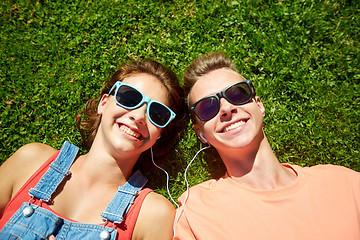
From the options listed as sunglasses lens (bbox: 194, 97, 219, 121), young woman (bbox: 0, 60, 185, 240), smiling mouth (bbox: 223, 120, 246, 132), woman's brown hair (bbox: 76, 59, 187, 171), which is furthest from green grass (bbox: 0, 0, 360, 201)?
smiling mouth (bbox: 223, 120, 246, 132)

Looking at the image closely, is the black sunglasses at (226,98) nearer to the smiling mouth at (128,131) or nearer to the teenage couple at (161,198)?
the teenage couple at (161,198)

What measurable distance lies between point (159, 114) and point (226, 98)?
2.90 feet

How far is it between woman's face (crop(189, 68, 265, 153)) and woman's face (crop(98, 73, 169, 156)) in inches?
25.6

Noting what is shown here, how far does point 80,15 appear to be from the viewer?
4359 millimetres

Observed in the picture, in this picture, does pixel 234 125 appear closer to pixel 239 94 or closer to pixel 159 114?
pixel 239 94

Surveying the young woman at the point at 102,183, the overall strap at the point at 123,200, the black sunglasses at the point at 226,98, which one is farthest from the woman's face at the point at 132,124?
the black sunglasses at the point at 226,98

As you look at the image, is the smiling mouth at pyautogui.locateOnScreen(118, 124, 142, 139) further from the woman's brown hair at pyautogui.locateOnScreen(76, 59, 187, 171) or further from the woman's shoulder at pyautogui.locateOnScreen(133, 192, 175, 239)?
the woman's shoulder at pyautogui.locateOnScreen(133, 192, 175, 239)

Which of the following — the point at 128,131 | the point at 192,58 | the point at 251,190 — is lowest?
the point at 251,190

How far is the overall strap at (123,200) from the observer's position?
2928mm

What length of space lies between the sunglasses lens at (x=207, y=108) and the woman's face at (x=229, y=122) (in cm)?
5

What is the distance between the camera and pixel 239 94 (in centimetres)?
309

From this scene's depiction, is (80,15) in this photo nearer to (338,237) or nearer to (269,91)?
(269,91)

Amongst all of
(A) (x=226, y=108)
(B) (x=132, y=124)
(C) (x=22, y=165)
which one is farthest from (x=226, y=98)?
(C) (x=22, y=165)

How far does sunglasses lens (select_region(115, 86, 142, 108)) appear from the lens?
3.04m
